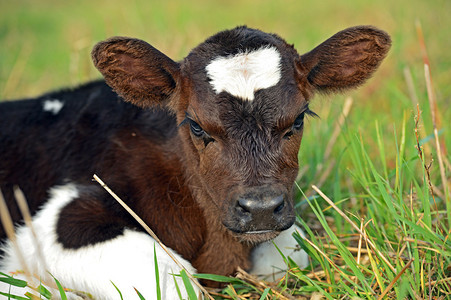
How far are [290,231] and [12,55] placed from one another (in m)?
8.66

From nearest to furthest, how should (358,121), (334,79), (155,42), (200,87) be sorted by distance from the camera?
(200,87) < (334,79) < (358,121) < (155,42)

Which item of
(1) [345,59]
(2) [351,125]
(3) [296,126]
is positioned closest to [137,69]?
(3) [296,126]

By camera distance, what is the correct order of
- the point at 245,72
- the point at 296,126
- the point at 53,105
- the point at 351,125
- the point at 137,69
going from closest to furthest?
the point at 245,72
the point at 296,126
the point at 137,69
the point at 53,105
the point at 351,125

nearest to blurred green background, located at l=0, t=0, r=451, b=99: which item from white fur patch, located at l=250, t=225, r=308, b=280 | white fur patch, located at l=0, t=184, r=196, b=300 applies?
white fur patch, located at l=0, t=184, r=196, b=300

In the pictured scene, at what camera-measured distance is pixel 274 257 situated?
4430 mm

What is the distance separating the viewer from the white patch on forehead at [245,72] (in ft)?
12.1

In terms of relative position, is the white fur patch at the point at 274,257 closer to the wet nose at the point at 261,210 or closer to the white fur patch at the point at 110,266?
the white fur patch at the point at 110,266

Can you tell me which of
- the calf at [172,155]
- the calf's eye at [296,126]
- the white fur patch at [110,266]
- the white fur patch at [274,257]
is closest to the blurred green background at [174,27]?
the calf at [172,155]

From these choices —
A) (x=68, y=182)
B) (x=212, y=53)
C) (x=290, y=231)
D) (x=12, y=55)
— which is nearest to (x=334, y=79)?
(x=212, y=53)

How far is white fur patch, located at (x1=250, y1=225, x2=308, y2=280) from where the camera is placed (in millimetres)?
4367

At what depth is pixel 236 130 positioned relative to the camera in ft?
11.9

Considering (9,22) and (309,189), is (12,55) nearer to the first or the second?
(9,22)

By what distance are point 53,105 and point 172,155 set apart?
1.33 metres

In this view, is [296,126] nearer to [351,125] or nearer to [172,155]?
[172,155]
